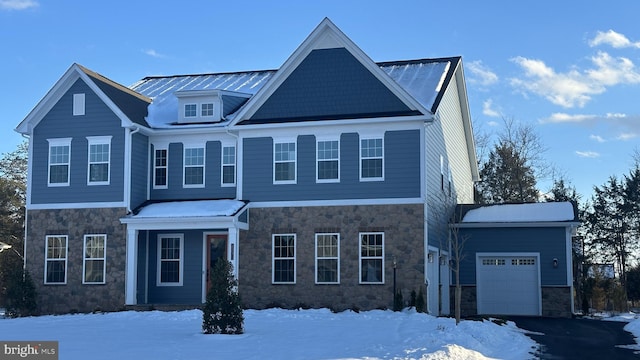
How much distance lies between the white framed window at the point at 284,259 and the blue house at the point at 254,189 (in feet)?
0.12

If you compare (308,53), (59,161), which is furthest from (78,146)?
(308,53)

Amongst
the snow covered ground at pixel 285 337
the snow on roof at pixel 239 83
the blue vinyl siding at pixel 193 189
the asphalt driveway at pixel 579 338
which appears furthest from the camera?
the snow on roof at pixel 239 83

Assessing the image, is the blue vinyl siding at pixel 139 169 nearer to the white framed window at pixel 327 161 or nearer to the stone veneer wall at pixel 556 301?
the white framed window at pixel 327 161

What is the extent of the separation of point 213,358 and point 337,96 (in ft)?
42.3

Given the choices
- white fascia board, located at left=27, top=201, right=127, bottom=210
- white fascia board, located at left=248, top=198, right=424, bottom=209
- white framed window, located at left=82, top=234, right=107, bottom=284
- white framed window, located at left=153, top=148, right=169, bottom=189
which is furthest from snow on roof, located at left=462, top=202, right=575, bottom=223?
white framed window, located at left=82, top=234, right=107, bottom=284

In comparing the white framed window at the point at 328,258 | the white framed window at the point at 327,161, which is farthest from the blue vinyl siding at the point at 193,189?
the white framed window at the point at 328,258

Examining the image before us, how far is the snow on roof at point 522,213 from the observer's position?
90.9 ft

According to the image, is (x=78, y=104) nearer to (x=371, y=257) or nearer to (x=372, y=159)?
(x=372, y=159)

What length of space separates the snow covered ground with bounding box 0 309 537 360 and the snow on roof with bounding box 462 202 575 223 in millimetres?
6669

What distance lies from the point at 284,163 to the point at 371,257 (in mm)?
4390

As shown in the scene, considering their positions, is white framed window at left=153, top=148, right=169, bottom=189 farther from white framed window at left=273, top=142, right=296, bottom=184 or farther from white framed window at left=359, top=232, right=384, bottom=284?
white framed window at left=359, top=232, right=384, bottom=284

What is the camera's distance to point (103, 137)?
26.3 m

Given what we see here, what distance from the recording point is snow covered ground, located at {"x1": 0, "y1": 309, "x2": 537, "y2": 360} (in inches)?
585

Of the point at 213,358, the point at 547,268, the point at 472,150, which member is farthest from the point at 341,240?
the point at 472,150
